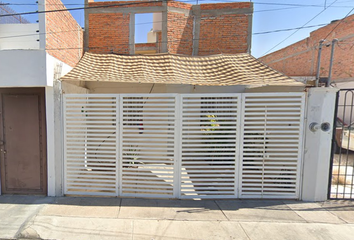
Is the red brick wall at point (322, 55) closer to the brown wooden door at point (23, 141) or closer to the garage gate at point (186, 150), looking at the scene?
the garage gate at point (186, 150)

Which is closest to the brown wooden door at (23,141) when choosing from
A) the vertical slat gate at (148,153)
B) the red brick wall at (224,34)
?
the vertical slat gate at (148,153)

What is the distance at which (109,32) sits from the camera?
26.0ft

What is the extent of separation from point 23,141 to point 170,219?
3.57 metres

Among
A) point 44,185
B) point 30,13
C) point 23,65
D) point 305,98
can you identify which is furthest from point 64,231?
point 305,98

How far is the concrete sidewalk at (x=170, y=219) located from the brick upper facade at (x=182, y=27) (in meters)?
6.02

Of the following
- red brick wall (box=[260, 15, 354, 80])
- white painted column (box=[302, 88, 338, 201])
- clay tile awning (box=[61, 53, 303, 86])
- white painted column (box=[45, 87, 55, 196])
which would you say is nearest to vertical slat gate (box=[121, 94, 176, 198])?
clay tile awning (box=[61, 53, 303, 86])

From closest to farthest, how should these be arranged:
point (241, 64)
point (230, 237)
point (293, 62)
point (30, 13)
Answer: point (230, 237) < point (30, 13) < point (241, 64) < point (293, 62)

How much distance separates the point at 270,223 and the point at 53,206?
4122 mm

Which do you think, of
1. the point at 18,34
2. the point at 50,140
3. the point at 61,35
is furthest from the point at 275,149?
the point at 18,34

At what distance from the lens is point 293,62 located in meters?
15.2

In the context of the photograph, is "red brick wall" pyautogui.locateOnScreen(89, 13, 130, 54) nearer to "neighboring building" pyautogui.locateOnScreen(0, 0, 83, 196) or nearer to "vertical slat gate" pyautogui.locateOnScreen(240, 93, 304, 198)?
"neighboring building" pyautogui.locateOnScreen(0, 0, 83, 196)

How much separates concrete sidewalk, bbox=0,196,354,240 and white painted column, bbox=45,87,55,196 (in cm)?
31

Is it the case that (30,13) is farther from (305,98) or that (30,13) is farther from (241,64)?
(305,98)

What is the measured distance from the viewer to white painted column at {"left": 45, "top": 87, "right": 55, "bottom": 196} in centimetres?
404
